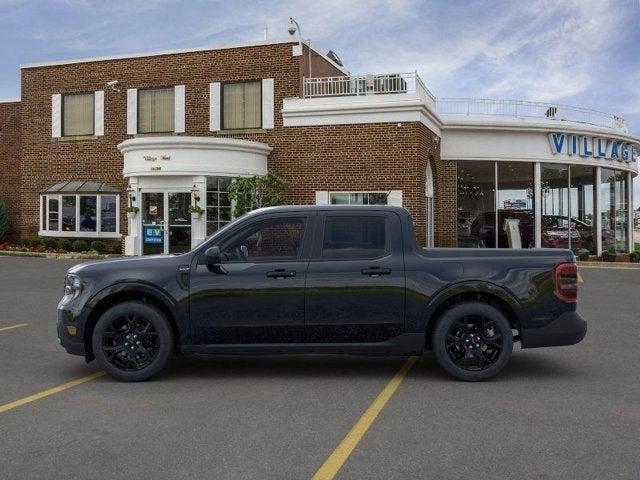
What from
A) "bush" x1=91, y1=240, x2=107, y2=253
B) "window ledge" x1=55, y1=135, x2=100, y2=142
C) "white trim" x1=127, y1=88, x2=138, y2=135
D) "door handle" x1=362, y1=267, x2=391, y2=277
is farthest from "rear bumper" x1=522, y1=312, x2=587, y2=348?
"window ledge" x1=55, y1=135, x2=100, y2=142

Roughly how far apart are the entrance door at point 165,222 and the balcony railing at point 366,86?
5.68 metres

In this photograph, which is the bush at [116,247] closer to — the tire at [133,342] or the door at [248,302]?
the tire at [133,342]

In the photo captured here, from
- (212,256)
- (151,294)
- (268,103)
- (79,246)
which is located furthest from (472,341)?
(79,246)

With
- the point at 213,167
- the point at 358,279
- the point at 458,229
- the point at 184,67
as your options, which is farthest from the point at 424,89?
the point at 358,279

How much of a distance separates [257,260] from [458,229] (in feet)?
63.9

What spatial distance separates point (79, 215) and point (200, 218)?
652 cm

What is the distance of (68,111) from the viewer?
1053 inches

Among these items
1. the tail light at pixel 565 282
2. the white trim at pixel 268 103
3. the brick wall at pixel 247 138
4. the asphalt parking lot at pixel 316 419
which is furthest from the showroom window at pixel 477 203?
the tail light at pixel 565 282

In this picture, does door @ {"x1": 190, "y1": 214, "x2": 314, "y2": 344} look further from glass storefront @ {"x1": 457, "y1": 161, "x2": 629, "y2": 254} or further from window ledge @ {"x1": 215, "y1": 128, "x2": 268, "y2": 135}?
glass storefront @ {"x1": 457, "y1": 161, "x2": 629, "y2": 254}

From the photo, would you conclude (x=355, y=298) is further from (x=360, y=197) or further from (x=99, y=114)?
(x=99, y=114)

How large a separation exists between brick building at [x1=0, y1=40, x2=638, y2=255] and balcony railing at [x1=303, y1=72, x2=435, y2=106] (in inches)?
2.1

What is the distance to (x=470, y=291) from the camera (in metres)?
6.66

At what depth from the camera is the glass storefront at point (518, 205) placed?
993 inches

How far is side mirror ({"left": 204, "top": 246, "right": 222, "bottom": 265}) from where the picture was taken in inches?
253
